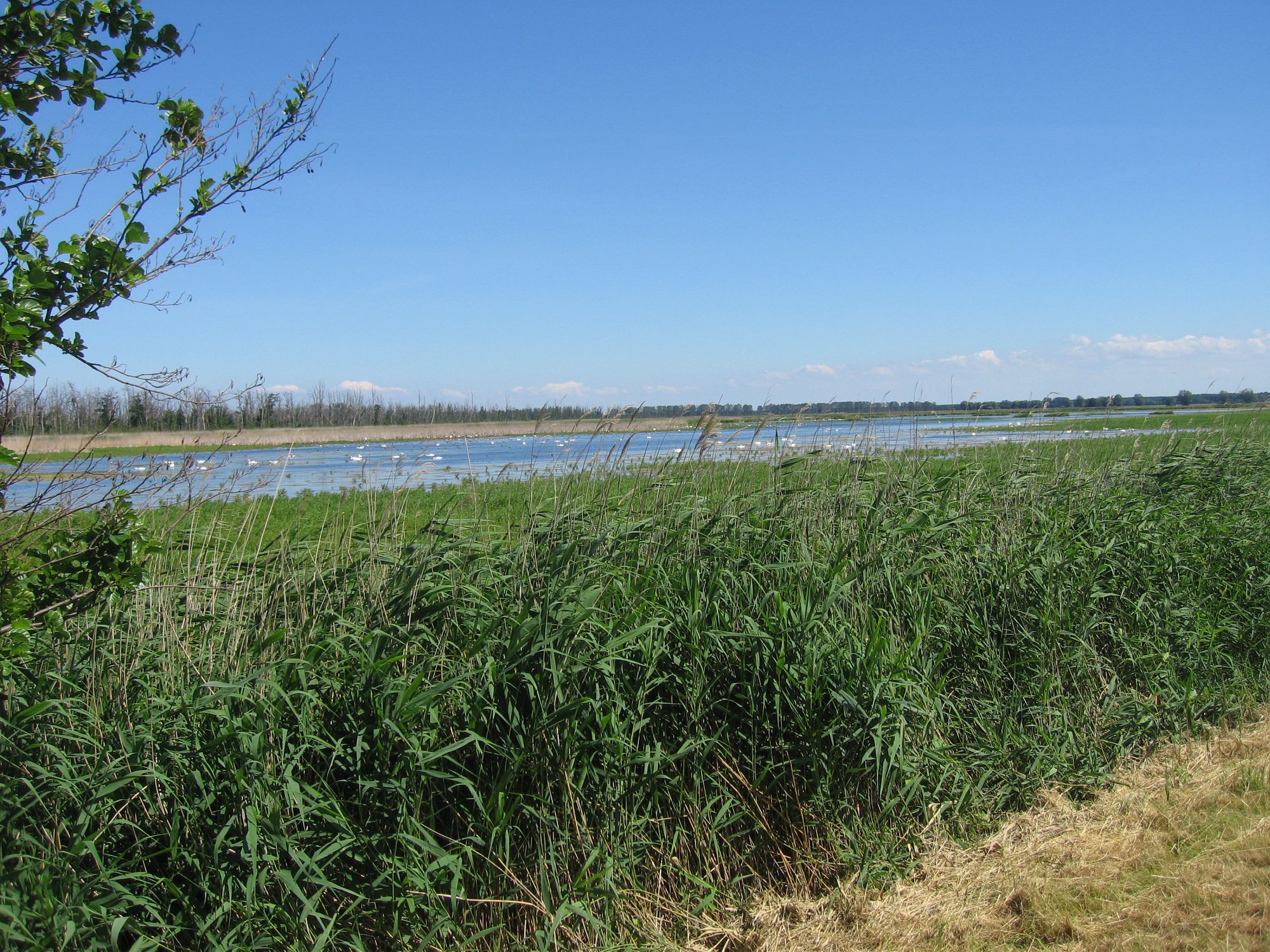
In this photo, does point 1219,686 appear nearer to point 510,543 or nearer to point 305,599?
point 510,543

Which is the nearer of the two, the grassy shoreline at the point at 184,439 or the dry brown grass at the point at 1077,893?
the grassy shoreline at the point at 184,439

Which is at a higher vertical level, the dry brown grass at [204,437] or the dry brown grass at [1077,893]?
the dry brown grass at [204,437]

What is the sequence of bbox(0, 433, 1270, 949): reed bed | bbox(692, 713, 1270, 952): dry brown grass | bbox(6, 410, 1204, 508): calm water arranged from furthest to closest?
bbox(692, 713, 1270, 952): dry brown grass
bbox(0, 433, 1270, 949): reed bed
bbox(6, 410, 1204, 508): calm water

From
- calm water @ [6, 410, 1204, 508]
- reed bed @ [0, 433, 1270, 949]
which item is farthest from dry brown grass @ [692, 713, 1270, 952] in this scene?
calm water @ [6, 410, 1204, 508]

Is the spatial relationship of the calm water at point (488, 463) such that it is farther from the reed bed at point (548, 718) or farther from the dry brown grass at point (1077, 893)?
the dry brown grass at point (1077, 893)

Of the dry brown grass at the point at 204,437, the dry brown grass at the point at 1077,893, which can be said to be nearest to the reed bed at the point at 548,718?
the dry brown grass at the point at 1077,893

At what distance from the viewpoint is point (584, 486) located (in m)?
5.34

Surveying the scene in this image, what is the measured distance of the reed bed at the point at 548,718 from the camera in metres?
3.18

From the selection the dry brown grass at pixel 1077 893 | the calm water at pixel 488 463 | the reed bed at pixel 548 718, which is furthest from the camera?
→ the dry brown grass at pixel 1077 893

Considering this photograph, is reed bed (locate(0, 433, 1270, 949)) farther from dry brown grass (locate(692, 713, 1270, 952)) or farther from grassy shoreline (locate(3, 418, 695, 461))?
grassy shoreline (locate(3, 418, 695, 461))

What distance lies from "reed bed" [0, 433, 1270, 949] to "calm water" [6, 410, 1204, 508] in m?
0.20

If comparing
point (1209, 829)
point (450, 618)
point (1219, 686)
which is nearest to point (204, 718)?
point (450, 618)

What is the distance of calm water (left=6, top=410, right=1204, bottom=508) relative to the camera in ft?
10.0

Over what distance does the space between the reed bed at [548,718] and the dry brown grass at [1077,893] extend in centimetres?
20
